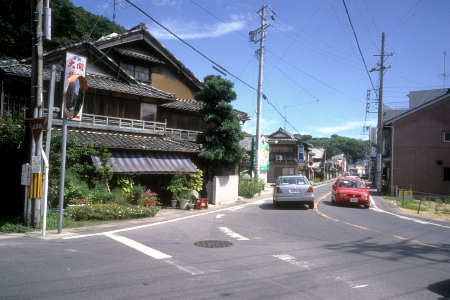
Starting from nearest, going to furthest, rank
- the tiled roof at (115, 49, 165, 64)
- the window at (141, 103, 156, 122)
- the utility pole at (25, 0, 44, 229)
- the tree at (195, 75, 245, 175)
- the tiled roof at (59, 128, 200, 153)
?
the utility pole at (25, 0, 44, 229) < the tiled roof at (59, 128, 200, 153) < the tree at (195, 75, 245, 175) < the window at (141, 103, 156, 122) < the tiled roof at (115, 49, 165, 64)

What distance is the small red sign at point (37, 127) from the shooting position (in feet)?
29.5

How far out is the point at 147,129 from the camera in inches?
728

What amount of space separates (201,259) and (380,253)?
13.7ft

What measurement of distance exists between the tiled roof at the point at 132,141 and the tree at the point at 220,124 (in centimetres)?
111

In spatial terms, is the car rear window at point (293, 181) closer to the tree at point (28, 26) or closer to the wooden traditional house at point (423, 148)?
the wooden traditional house at point (423, 148)

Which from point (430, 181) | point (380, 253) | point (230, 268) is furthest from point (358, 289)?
point (430, 181)

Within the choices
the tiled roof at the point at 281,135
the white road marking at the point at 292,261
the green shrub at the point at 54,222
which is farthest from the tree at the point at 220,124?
the tiled roof at the point at 281,135

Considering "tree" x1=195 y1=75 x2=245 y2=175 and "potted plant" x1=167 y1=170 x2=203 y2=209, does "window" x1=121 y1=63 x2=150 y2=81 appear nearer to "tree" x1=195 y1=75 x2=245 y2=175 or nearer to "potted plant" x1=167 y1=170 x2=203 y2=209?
"tree" x1=195 y1=75 x2=245 y2=175

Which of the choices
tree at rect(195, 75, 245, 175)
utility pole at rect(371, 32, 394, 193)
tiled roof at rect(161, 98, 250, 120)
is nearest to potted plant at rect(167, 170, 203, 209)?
tree at rect(195, 75, 245, 175)

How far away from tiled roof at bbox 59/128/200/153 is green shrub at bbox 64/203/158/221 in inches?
143

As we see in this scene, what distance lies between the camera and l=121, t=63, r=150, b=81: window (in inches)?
889

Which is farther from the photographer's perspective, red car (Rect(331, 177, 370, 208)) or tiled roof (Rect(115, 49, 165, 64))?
tiled roof (Rect(115, 49, 165, 64))

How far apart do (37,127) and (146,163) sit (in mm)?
6841

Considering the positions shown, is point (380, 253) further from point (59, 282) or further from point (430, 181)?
point (430, 181)
